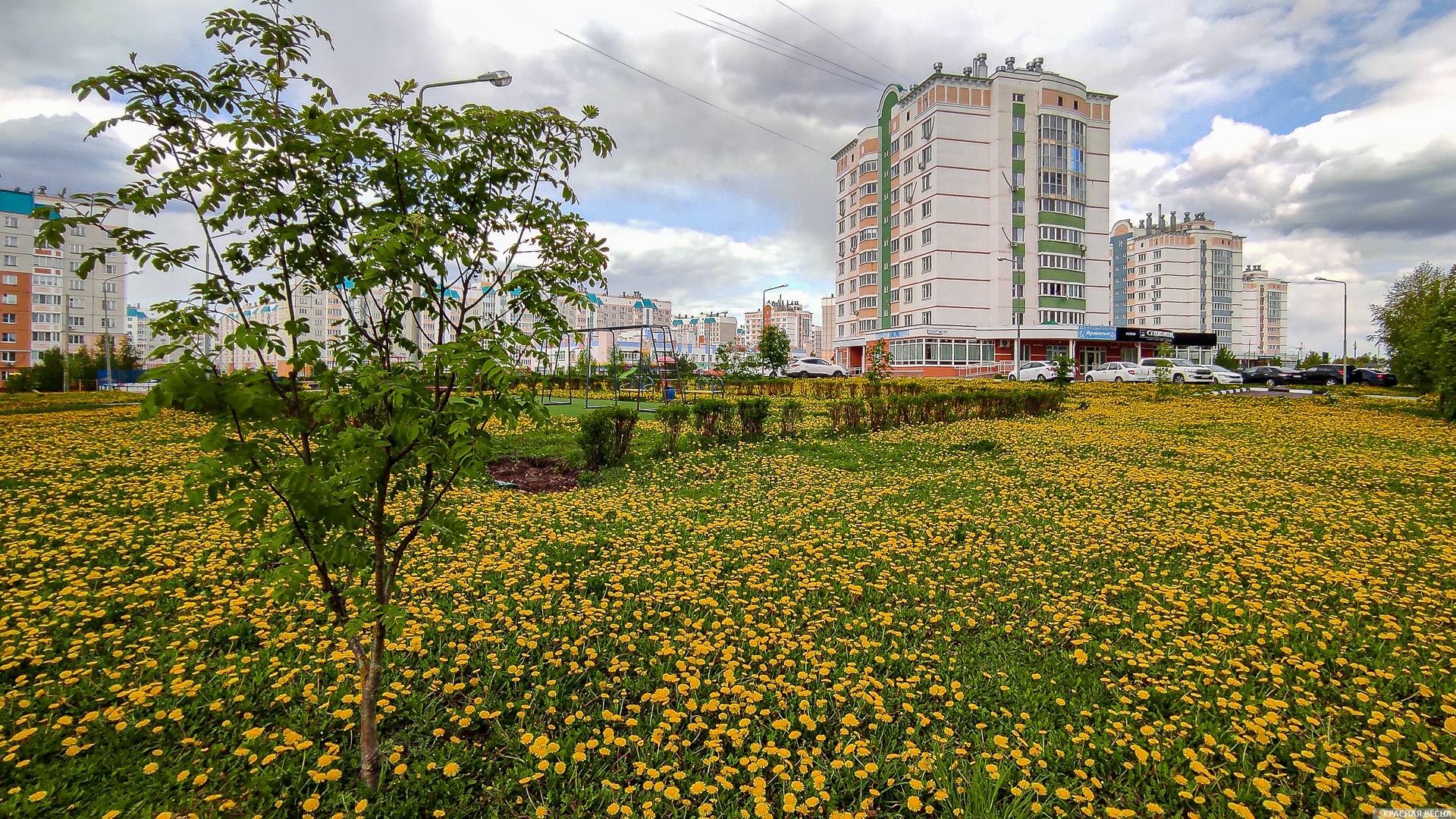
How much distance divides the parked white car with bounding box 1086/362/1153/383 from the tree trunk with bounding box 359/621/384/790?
41268 mm

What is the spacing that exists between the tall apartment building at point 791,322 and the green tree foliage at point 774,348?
123250mm

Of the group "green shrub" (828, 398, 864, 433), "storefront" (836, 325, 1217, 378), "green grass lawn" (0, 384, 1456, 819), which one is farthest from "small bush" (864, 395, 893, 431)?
"storefront" (836, 325, 1217, 378)

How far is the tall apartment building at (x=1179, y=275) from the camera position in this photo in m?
87.6

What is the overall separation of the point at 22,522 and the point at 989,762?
8424 millimetres

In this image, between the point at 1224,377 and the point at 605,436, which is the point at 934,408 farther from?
the point at 1224,377

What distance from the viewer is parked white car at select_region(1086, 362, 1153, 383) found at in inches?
1441

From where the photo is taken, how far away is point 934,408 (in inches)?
659

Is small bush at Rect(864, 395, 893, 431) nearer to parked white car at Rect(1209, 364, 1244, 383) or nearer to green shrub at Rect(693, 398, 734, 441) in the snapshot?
green shrub at Rect(693, 398, 734, 441)

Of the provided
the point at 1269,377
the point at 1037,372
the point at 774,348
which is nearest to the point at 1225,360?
the point at 1269,377

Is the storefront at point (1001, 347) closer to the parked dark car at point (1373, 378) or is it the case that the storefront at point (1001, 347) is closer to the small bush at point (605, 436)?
the parked dark car at point (1373, 378)

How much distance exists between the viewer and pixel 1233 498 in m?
7.99

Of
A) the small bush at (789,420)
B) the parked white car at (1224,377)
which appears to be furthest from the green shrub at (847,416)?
the parked white car at (1224,377)

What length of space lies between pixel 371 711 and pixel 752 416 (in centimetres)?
1042

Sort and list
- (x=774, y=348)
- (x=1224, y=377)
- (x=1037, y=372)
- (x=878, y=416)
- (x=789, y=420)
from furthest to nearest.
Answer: (x=774, y=348) < (x=1037, y=372) < (x=1224, y=377) < (x=878, y=416) < (x=789, y=420)
